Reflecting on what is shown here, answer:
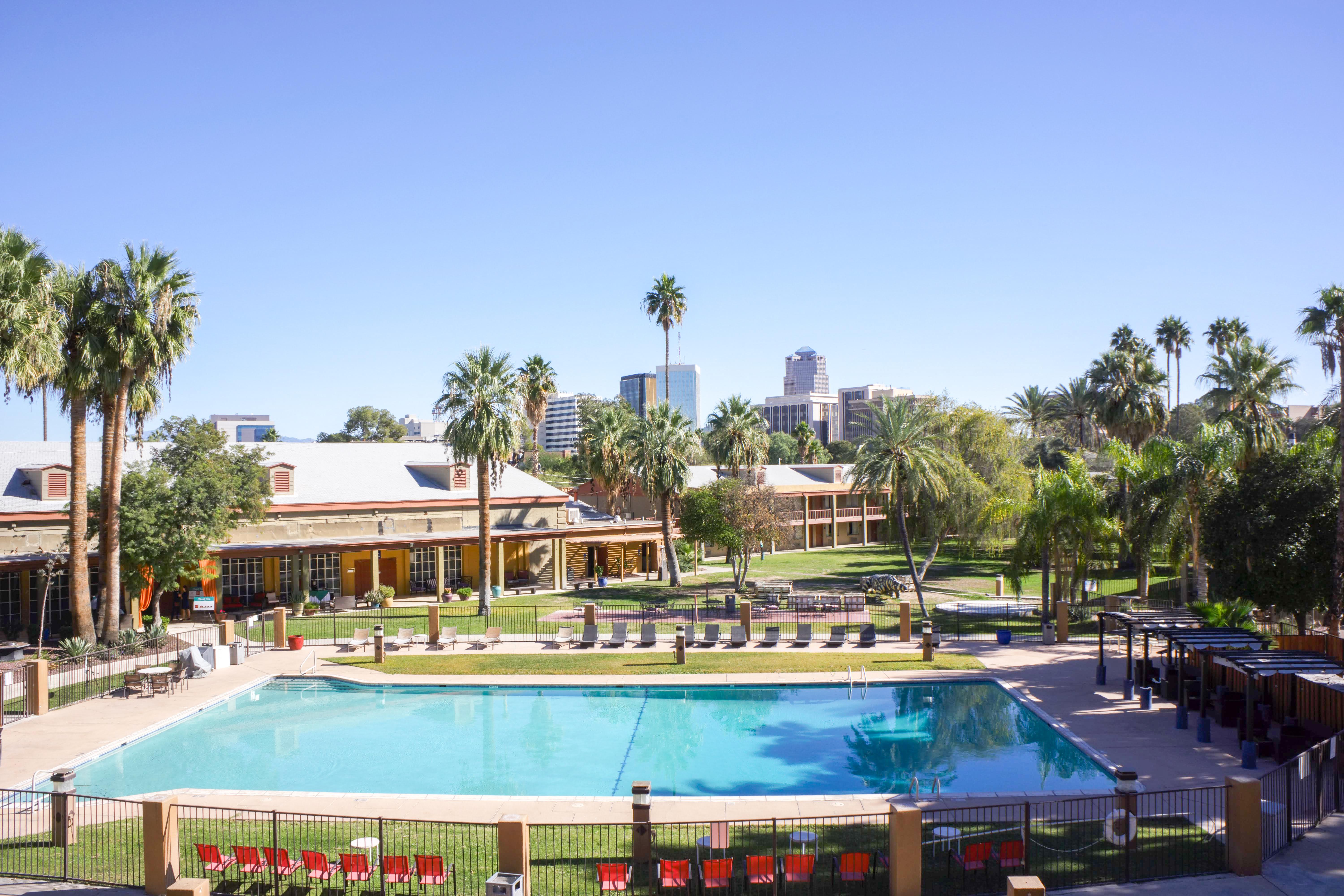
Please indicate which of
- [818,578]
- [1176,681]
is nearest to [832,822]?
[1176,681]

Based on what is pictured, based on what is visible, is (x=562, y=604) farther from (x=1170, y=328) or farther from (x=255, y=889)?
(x=1170, y=328)

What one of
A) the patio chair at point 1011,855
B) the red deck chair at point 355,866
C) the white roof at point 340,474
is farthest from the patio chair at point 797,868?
the white roof at point 340,474

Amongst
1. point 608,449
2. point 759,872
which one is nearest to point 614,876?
point 759,872

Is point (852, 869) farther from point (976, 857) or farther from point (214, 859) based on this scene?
point (214, 859)

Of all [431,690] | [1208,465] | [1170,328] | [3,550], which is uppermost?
[1170,328]

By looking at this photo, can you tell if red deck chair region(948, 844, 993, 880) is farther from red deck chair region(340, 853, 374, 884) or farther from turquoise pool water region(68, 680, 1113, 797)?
red deck chair region(340, 853, 374, 884)

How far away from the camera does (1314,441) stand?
27.8 metres

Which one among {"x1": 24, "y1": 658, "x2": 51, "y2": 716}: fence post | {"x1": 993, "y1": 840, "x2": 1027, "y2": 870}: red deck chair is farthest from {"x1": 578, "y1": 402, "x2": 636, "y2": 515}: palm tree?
{"x1": 993, "y1": 840, "x2": 1027, "y2": 870}: red deck chair

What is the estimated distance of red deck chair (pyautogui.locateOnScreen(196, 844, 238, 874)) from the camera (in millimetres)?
12906

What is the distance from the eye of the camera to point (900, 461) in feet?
125

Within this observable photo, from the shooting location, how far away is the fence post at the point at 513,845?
12.1 meters

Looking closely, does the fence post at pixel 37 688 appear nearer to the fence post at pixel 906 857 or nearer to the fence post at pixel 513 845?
the fence post at pixel 513 845

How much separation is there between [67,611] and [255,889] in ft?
95.6

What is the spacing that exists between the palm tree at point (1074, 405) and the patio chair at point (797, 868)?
179 ft
